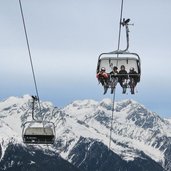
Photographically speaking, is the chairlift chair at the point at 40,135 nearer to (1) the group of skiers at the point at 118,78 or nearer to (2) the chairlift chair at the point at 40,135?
(2) the chairlift chair at the point at 40,135

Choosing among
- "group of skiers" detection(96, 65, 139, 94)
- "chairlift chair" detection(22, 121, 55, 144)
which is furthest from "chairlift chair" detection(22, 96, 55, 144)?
"group of skiers" detection(96, 65, 139, 94)

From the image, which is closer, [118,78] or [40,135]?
[118,78]

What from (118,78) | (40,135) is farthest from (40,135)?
(118,78)

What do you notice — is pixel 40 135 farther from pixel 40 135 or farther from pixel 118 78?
pixel 118 78

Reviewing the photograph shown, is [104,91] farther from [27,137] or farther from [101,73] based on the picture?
[27,137]

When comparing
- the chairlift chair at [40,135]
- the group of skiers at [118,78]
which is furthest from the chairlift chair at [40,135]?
the group of skiers at [118,78]

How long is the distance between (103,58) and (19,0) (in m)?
11.4

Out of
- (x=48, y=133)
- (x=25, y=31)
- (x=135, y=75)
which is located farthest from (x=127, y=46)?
(x=48, y=133)

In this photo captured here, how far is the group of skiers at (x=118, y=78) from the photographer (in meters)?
40.3

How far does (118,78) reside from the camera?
40281mm

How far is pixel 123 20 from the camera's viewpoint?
4050 centimetres

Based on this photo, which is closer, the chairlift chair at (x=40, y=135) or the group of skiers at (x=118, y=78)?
the group of skiers at (x=118, y=78)

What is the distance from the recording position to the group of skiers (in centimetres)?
4028

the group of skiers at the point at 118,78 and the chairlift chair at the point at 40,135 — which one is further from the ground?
the group of skiers at the point at 118,78
